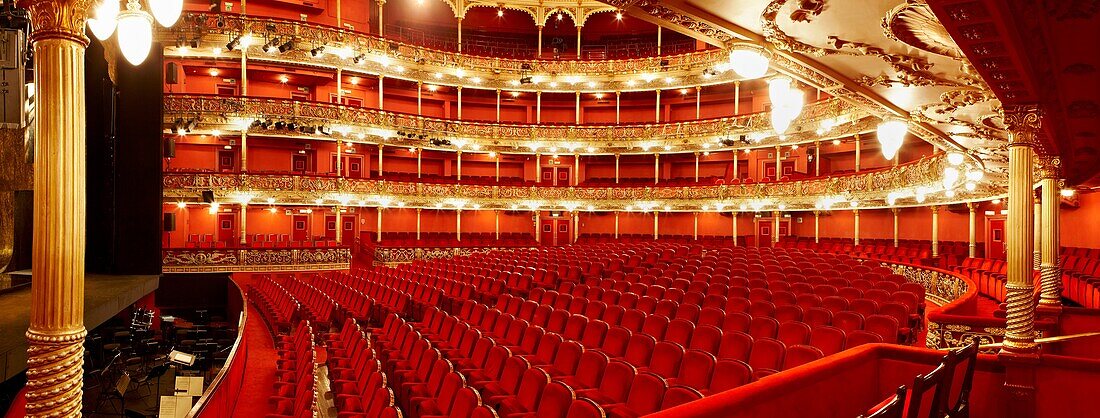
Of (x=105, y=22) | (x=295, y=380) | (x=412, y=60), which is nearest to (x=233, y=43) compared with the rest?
(x=412, y=60)

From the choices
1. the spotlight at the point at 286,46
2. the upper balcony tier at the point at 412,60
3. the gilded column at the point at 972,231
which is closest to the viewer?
the gilded column at the point at 972,231

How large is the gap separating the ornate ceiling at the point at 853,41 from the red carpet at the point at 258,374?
15.9 feet

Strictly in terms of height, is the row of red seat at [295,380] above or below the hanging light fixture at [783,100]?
below

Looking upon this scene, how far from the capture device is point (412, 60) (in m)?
21.9

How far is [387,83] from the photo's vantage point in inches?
913

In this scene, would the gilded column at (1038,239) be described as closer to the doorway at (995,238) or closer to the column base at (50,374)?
the doorway at (995,238)

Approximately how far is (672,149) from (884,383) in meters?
19.5

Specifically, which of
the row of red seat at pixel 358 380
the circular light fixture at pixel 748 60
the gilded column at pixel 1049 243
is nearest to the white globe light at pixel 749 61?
the circular light fixture at pixel 748 60

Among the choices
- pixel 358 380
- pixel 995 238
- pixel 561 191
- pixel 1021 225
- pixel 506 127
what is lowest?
pixel 358 380

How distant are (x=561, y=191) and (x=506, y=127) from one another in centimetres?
313

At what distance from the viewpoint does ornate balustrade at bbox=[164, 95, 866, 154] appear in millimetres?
18188

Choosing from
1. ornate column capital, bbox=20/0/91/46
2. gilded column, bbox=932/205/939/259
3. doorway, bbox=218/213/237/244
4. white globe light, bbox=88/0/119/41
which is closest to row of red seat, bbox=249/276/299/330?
white globe light, bbox=88/0/119/41

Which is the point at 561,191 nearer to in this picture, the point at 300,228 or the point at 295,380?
the point at 300,228

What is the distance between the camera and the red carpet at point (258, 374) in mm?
5859
